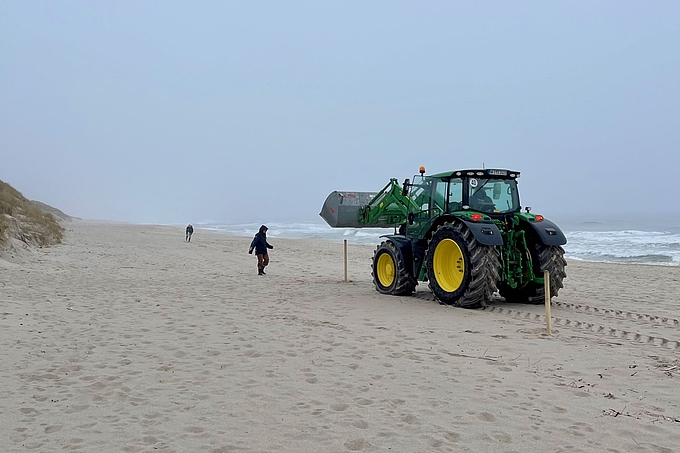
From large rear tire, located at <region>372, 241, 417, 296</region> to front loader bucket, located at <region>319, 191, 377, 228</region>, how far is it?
1.46 m

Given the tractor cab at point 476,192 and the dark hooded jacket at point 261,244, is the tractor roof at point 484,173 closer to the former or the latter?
the tractor cab at point 476,192

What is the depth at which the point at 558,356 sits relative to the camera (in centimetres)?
583

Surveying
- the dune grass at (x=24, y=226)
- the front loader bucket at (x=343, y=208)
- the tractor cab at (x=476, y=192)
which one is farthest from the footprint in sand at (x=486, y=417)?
the dune grass at (x=24, y=226)

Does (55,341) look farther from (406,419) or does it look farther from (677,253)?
(677,253)

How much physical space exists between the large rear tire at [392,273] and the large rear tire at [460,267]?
772 mm

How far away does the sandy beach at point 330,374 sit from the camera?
12.4 feet

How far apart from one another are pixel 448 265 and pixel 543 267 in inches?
62.4

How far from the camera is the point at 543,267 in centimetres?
897

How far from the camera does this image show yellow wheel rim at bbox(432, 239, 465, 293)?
9.27 m

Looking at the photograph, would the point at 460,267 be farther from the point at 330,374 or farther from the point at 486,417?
the point at 486,417

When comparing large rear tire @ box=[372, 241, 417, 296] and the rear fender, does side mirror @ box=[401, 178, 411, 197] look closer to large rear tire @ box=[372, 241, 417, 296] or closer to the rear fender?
large rear tire @ box=[372, 241, 417, 296]

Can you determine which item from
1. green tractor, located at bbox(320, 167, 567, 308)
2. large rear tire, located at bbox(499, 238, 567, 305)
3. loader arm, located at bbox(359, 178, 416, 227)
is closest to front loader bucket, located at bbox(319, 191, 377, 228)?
loader arm, located at bbox(359, 178, 416, 227)

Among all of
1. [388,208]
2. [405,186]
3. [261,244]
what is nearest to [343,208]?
[388,208]

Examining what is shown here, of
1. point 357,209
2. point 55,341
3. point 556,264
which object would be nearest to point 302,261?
point 357,209
